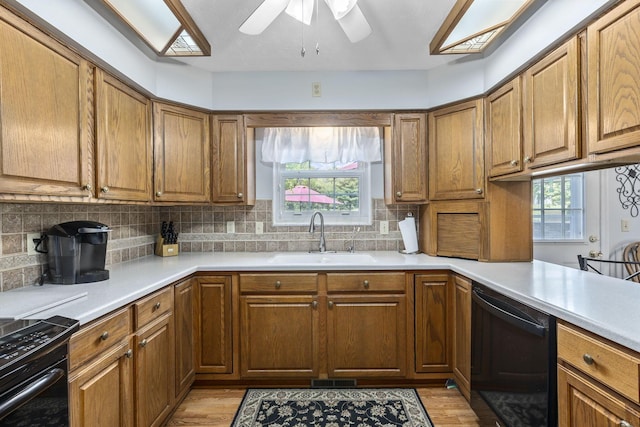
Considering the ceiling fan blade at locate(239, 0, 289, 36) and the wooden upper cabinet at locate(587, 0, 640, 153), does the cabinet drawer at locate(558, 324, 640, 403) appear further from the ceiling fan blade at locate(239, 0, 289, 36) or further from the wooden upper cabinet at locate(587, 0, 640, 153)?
the ceiling fan blade at locate(239, 0, 289, 36)

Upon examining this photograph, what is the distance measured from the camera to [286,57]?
7.34ft

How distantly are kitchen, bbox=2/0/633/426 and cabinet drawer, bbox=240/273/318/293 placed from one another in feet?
2.11

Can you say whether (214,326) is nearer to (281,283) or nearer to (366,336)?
(281,283)

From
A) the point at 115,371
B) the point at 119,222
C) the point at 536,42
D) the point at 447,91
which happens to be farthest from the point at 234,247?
the point at 536,42

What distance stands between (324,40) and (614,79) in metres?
1.48

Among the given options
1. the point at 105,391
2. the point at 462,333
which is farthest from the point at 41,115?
the point at 462,333

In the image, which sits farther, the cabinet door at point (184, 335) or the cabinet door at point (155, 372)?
the cabinet door at point (184, 335)

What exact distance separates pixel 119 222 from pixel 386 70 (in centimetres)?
229

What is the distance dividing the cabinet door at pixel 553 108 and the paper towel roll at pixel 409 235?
997 millimetres

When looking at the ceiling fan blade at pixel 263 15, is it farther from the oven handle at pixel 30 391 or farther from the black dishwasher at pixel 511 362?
the black dishwasher at pixel 511 362

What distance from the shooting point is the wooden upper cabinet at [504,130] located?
6.14 feet

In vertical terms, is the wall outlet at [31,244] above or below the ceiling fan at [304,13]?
below

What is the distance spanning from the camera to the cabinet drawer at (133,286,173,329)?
5.03 feet

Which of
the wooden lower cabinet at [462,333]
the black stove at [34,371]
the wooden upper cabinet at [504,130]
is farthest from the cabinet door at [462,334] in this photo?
the black stove at [34,371]
